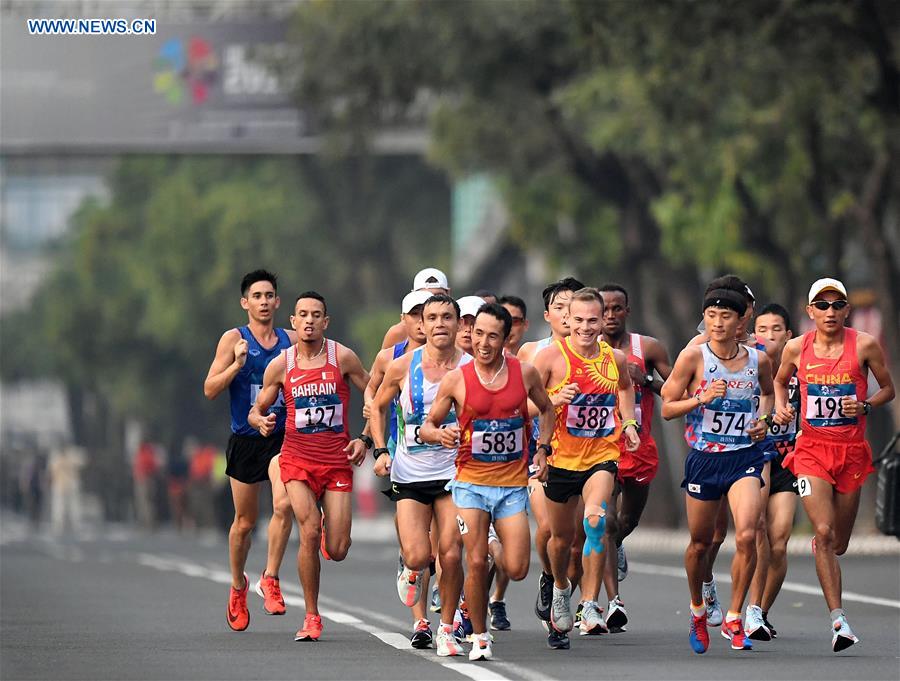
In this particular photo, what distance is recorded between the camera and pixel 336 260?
66.7 metres

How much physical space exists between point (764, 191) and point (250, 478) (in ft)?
62.7

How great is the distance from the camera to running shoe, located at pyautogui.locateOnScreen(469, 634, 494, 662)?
13898 millimetres

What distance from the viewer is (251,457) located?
53.9 feet

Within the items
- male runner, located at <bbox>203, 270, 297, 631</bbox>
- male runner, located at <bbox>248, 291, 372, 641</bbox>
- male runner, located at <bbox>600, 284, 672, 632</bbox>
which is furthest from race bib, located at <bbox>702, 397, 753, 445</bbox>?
male runner, located at <bbox>203, 270, 297, 631</bbox>

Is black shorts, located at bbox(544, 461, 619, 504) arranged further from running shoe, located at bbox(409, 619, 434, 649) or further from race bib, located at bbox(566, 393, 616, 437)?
running shoe, located at bbox(409, 619, 434, 649)

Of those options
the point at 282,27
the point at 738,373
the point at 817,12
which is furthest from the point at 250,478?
the point at 282,27

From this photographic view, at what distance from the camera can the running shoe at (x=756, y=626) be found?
14983 mm

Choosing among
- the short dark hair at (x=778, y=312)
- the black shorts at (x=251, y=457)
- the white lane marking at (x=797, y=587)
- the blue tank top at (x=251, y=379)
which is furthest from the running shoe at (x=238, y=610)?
the white lane marking at (x=797, y=587)

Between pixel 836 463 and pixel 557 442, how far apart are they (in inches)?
60.9

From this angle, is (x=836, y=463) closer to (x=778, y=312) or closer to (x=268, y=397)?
(x=778, y=312)

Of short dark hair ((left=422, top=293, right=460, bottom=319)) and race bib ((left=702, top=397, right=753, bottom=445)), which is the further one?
race bib ((left=702, top=397, right=753, bottom=445))

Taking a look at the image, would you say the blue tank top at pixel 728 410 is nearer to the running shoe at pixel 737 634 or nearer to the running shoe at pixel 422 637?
the running shoe at pixel 737 634

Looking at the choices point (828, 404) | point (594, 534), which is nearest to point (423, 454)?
point (594, 534)

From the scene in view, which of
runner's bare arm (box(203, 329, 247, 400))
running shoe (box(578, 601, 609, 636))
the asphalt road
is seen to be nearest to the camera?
the asphalt road
